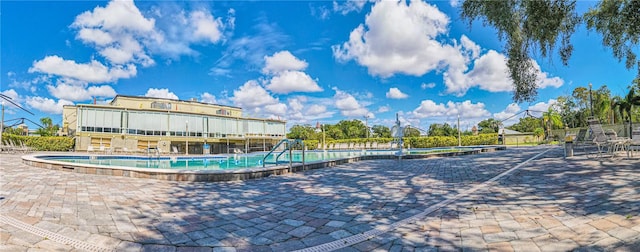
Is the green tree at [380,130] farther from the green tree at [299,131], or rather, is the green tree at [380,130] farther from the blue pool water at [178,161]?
the blue pool water at [178,161]

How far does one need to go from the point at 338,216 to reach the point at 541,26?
6.41 metres

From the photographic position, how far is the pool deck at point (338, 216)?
2.38m

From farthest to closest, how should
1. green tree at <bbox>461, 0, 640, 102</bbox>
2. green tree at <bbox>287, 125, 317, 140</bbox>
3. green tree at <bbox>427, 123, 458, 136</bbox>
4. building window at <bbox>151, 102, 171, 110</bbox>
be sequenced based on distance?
1. green tree at <bbox>287, 125, 317, 140</bbox>
2. green tree at <bbox>427, 123, 458, 136</bbox>
3. building window at <bbox>151, 102, 171, 110</bbox>
4. green tree at <bbox>461, 0, 640, 102</bbox>

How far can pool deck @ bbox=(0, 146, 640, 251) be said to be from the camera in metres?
2.38

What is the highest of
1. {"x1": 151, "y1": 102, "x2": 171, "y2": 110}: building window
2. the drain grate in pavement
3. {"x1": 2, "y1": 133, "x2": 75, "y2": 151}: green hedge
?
{"x1": 151, "y1": 102, "x2": 171, "y2": 110}: building window

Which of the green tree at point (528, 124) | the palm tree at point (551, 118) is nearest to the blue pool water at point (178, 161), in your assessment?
the palm tree at point (551, 118)

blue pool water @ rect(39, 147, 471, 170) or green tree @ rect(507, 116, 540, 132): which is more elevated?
green tree @ rect(507, 116, 540, 132)

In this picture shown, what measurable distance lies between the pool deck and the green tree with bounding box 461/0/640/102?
3.03 meters

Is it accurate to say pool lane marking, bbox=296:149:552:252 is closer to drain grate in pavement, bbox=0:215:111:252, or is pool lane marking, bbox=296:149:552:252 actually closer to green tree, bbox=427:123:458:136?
drain grate in pavement, bbox=0:215:111:252

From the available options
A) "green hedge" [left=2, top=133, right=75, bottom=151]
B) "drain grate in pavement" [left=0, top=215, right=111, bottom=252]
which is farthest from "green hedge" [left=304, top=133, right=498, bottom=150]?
"green hedge" [left=2, top=133, right=75, bottom=151]

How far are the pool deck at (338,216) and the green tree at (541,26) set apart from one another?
3.03m

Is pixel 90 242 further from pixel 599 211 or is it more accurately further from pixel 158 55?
→ pixel 158 55

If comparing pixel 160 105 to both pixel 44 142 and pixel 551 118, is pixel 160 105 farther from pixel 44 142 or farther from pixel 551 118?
pixel 551 118

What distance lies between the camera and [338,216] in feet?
11.1
